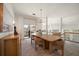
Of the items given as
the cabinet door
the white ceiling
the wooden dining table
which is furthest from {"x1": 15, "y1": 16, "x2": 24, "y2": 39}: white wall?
the wooden dining table

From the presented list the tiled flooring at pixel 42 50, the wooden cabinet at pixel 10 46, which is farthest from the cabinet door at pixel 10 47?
the tiled flooring at pixel 42 50

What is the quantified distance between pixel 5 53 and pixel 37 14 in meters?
1.16

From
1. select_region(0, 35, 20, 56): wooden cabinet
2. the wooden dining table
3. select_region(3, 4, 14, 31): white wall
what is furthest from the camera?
the wooden dining table

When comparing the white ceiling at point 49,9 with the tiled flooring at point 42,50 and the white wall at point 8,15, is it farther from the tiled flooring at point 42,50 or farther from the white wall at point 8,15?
the tiled flooring at point 42,50

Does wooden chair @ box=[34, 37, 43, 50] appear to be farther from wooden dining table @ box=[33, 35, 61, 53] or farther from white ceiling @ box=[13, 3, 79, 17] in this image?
white ceiling @ box=[13, 3, 79, 17]

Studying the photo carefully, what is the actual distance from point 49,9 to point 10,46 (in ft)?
4.05

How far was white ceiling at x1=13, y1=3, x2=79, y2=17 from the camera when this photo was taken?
2.28 meters

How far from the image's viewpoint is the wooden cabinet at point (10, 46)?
2.18 metres

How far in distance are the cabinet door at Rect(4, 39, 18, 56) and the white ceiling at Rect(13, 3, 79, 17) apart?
70cm

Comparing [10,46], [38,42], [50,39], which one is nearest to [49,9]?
[50,39]

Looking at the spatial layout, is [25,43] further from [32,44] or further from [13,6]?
[13,6]

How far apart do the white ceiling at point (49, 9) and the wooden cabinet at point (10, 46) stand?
66cm

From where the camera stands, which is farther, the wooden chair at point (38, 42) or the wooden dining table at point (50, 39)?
the wooden chair at point (38, 42)

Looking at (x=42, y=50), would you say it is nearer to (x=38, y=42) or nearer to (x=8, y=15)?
(x=38, y=42)
